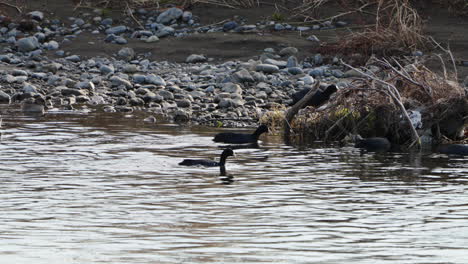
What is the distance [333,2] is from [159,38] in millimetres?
4472

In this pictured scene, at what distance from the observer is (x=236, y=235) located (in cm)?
764

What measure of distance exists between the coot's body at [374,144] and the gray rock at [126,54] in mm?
9909

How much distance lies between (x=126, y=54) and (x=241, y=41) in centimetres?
262

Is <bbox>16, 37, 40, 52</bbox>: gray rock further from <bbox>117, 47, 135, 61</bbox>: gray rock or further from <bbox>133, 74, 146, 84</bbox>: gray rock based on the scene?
<bbox>133, 74, 146, 84</bbox>: gray rock

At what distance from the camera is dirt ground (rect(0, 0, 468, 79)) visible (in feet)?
73.7

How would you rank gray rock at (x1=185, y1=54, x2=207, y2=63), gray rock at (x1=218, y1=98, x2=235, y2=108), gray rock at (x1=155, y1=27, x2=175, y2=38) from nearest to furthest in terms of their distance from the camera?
gray rock at (x1=218, y1=98, x2=235, y2=108) < gray rock at (x1=185, y1=54, x2=207, y2=63) < gray rock at (x1=155, y1=27, x2=175, y2=38)

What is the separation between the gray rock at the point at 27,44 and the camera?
23500 mm

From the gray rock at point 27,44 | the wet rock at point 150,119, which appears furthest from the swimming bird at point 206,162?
the gray rock at point 27,44

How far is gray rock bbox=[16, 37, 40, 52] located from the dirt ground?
67cm

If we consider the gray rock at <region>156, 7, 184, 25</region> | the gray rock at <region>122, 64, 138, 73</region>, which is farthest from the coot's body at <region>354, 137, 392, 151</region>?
the gray rock at <region>156, 7, 184, 25</region>

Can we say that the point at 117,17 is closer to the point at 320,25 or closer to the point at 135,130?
the point at 320,25

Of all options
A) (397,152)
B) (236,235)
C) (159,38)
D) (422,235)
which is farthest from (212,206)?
(159,38)

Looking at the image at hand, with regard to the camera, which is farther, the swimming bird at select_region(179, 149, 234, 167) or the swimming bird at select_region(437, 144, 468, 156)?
the swimming bird at select_region(437, 144, 468, 156)

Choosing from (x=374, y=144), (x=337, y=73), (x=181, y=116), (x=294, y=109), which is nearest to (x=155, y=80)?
(x=337, y=73)
